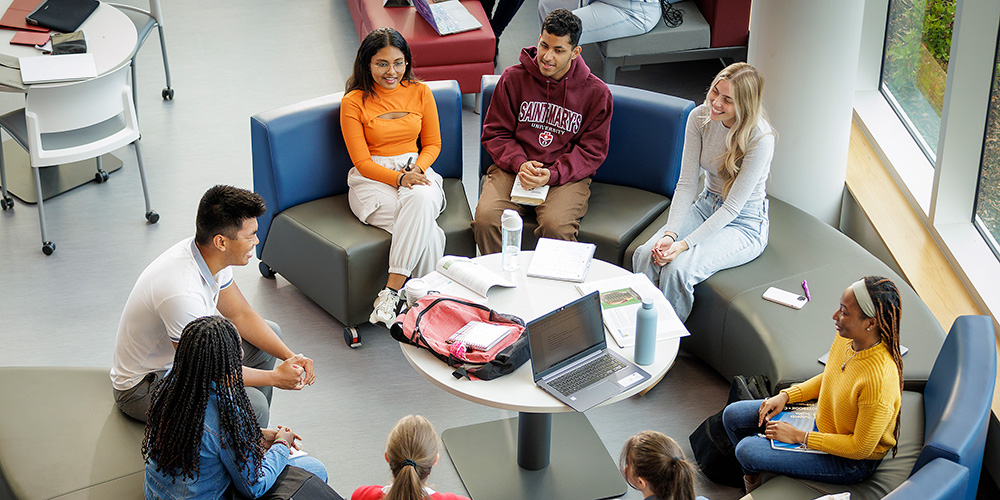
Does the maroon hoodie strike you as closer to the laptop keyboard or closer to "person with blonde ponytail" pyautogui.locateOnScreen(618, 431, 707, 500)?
the laptop keyboard

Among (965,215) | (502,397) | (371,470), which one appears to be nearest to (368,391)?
(371,470)

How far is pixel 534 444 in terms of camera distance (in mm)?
3625

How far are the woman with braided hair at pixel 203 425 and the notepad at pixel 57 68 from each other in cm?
257

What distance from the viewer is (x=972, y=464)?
2762mm

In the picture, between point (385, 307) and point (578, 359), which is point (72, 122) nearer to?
point (385, 307)

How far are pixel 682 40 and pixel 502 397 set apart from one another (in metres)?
3.79

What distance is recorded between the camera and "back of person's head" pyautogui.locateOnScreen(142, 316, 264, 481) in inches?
102

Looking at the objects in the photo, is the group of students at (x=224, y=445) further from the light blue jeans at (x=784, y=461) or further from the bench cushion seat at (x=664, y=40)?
the bench cushion seat at (x=664, y=40)

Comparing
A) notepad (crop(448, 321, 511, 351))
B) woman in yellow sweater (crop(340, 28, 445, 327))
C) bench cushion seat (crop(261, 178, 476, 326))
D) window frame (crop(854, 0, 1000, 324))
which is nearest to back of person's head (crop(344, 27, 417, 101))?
woman in yellow sweater (crop(340, 28, 445, 327))

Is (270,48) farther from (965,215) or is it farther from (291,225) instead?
(965,215)

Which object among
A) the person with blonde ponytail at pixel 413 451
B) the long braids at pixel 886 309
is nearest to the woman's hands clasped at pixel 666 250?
the long braids at pixel 886 309

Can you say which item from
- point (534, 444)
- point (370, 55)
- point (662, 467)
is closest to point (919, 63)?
point (370, 55)

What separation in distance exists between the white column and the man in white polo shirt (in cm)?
267

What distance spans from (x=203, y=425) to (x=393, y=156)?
7.10 ft
